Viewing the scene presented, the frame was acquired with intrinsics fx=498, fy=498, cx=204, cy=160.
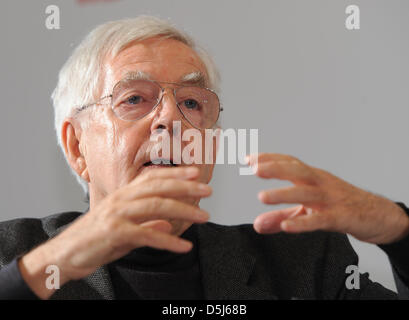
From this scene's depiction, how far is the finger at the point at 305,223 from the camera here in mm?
1034

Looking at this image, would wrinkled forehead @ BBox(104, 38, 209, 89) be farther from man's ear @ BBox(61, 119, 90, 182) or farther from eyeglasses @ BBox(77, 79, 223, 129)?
man's ear @ BBox(61, 119, 90, 182)

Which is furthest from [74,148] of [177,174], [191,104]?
[177,174]

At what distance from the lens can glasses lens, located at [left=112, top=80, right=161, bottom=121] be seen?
1.52 m

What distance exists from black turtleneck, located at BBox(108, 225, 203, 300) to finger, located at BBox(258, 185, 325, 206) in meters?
0.53

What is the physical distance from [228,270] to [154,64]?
67 cm

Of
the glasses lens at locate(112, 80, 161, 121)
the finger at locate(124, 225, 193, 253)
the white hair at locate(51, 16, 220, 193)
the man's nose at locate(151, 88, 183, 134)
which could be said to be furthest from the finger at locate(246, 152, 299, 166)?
the white hair at locate(51, 16, 220, 193)

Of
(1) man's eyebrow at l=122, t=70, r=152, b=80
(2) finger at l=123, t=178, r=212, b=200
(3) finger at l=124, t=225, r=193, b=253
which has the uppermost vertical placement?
(1) man's eyebrow at l=122, t=70, r=152, b=80

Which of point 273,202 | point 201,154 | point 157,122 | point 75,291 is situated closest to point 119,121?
point 157,122

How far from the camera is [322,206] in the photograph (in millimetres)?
1140

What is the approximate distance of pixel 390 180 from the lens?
2137 millimetres

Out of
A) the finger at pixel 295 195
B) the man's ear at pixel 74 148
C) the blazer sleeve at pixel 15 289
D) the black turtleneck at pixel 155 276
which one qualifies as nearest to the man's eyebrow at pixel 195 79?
the man's ear at pixel 74 148

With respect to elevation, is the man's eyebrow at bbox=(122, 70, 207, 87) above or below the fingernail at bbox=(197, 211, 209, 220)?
above

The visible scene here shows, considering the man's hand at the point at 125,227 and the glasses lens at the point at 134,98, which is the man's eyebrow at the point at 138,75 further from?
the man's hand at the point at 125,227


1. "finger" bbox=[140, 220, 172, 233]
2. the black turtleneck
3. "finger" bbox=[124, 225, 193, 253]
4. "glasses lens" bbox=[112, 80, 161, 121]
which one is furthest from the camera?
"glasses lens" bbox=[112, 80, 161, 121]
